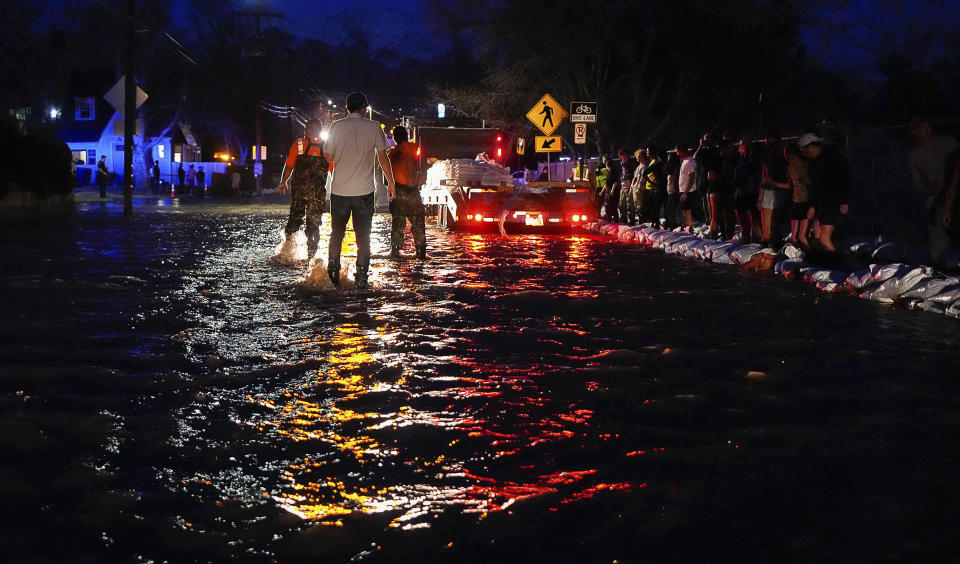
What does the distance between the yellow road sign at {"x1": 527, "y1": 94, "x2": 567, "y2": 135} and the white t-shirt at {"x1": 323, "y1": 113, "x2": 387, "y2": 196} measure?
54.1 ft

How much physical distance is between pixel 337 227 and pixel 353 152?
0.82 meters

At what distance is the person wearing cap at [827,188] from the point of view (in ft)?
44.9

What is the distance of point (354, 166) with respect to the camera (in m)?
11.8

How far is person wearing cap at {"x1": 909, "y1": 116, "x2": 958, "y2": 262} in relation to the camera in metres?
11.7

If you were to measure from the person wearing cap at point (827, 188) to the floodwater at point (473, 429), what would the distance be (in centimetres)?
276

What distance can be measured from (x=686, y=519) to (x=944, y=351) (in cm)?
480

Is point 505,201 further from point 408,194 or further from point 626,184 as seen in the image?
point 408,194

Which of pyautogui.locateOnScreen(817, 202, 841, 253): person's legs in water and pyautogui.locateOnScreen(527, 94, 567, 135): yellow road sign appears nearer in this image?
pyautogui.locateOnScreen(817, 202, 841, 253): person's legs in water

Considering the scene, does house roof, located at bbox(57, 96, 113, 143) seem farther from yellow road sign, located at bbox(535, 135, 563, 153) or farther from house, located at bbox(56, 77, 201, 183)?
yellow road sign, located at bbox(535, 135, 563, 153)

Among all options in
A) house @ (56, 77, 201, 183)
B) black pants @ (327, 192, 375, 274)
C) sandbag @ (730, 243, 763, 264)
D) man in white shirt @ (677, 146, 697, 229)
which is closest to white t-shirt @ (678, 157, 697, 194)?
man in white shirt @ (677, 146, 697, 229)

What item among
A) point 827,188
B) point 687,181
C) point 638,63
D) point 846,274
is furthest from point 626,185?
point 638,63

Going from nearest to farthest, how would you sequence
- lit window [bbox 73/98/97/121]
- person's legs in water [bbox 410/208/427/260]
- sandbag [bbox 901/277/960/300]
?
sandbag [bbox 901/277/960/300], person's legs in water [bbox 410/208/427/260], lit window [bbox 73/98/97/121]

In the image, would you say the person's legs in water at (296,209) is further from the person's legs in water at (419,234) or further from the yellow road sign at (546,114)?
the yellow road sign at (546,114)

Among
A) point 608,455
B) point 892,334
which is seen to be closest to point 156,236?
point 892,334
